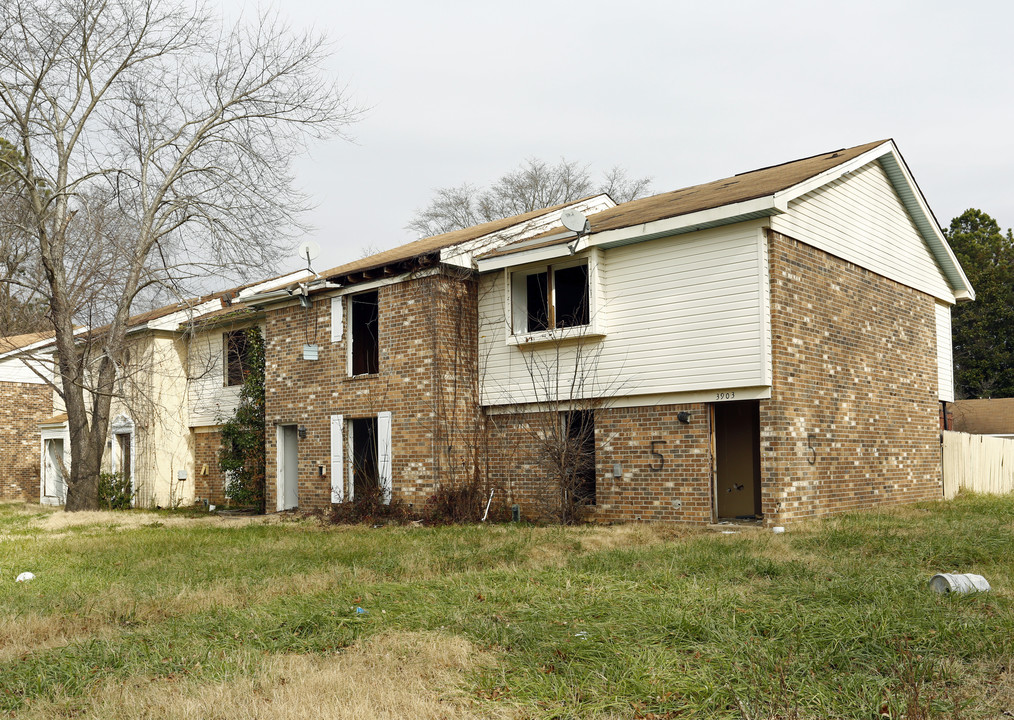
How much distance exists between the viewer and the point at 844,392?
14.4 meters

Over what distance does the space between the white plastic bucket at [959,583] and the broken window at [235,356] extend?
1664cm

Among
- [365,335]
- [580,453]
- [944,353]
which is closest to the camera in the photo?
[580,453]

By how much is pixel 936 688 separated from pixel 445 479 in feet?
36.9

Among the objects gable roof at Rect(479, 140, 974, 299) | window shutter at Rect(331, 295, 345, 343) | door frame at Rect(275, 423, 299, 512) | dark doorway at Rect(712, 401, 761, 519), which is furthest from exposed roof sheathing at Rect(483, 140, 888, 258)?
door frame at Rect(275, 423, 299, 512)

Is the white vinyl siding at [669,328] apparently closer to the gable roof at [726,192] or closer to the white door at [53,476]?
the gable roof at [726,192]

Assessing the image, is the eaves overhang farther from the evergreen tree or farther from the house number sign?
the evergreen tree

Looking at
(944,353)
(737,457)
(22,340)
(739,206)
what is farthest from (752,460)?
(22,340)

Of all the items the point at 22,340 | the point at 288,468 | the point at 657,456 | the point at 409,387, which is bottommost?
the point at 288,468

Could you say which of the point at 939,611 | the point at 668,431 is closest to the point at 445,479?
the point at 668,431

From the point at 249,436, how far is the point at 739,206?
12.5 m

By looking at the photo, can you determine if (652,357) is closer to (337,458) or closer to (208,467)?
(337,458)

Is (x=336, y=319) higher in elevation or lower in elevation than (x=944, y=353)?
higher

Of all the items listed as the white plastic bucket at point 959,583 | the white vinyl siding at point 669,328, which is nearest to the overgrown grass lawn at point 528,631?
the white plastic bucket at point 959,583

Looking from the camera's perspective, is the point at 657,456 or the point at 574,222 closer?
the point at 657,456
